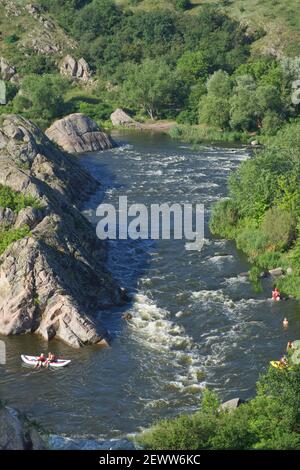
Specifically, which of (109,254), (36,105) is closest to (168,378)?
(109,254)

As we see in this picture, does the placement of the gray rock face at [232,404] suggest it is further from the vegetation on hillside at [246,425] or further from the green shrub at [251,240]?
the green shrub at [251,240]

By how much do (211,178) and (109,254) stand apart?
25845 mm

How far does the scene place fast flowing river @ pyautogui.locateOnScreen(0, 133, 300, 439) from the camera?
3812 cm

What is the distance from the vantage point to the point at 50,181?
70.5m

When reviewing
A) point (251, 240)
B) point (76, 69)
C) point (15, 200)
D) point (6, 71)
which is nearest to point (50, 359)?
point (15, 200)

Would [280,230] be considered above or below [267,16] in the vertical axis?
below

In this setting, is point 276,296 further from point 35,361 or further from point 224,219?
point 35,361

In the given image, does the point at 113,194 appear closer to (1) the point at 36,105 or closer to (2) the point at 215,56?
(1) the point at 36,105

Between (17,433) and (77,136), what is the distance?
7676 centimetres

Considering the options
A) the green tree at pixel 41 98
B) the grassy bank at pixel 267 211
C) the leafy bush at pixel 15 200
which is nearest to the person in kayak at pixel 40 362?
the leafy bush at pixel 15 200

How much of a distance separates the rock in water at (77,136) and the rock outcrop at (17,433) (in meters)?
73.3

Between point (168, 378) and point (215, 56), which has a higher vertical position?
point (215, 56)

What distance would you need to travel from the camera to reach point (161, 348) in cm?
4422

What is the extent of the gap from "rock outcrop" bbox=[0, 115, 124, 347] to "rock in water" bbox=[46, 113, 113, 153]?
115 ft
